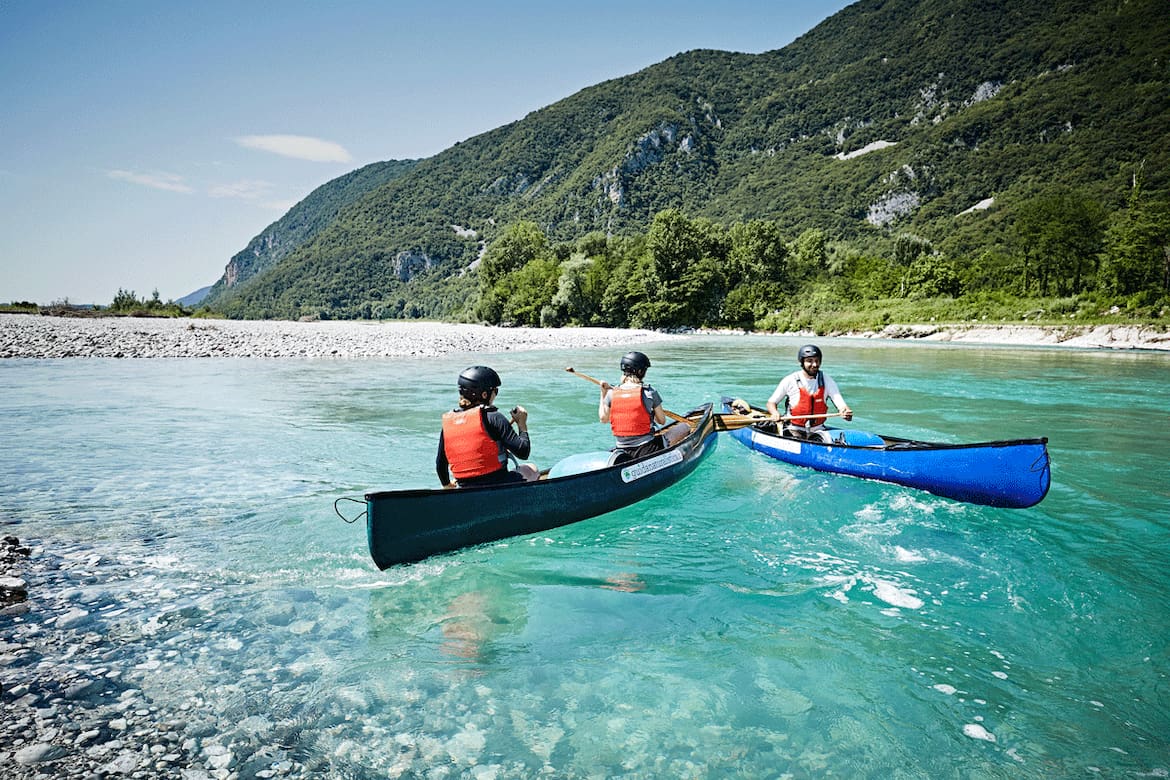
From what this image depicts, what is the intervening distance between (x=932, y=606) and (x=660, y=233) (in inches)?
2535

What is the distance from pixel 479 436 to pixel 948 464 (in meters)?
5.76

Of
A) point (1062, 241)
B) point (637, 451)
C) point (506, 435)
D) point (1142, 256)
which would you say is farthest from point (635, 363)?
point (1062, 241)

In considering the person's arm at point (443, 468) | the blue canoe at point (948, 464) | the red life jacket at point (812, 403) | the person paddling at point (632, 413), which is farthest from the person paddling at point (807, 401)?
the person's arm at point (443, 468)

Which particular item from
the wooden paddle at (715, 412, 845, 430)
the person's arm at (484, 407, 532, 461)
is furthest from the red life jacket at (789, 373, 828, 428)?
the person's arm at (484, 407, 532, 461)

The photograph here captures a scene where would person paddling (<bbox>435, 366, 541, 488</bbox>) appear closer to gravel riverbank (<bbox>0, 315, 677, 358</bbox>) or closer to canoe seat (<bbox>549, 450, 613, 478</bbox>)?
canoe seat (<bbox>549, 450, 613, 478</bbox>)

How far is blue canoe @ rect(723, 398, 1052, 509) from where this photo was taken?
704 cm

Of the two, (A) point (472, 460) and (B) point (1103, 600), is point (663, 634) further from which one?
(B) point (1103, 600)

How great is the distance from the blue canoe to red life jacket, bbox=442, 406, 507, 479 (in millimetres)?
5268

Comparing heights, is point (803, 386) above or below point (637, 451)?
above

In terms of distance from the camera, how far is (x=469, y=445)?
6180 mm

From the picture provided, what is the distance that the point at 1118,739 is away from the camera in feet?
11.5

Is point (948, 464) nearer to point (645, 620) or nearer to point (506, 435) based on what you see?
point (645, 620)

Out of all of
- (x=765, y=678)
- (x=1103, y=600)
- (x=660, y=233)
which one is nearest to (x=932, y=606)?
(x=1103, y=600)

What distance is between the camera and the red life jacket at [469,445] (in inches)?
240
